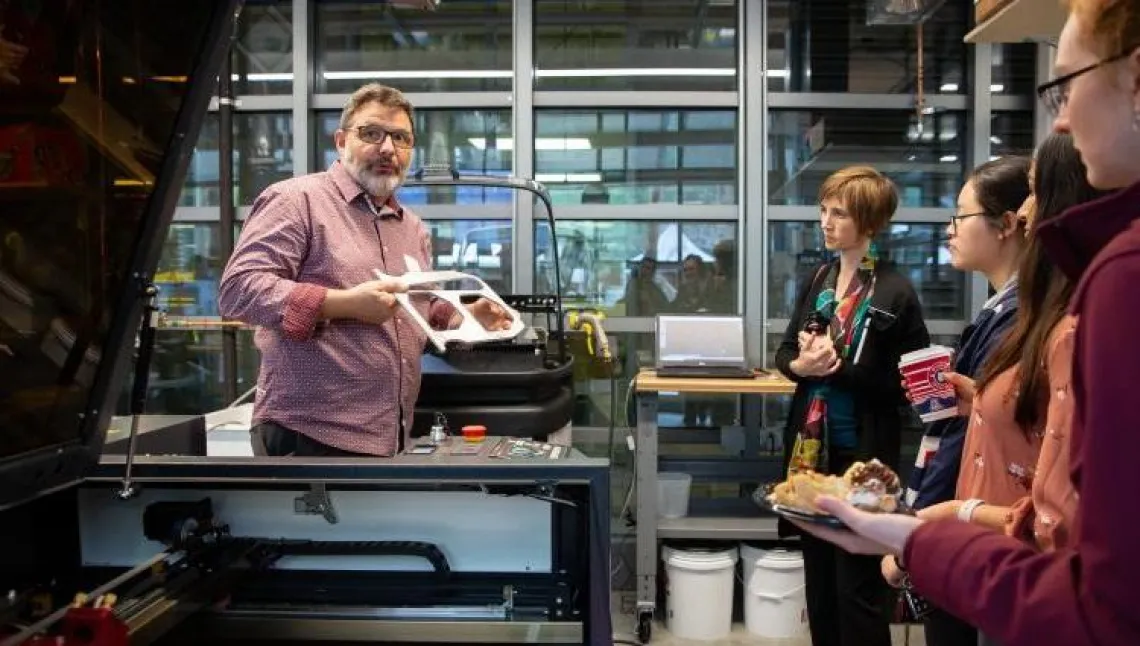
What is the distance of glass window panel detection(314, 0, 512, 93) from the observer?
3543 mm

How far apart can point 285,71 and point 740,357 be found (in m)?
2.55

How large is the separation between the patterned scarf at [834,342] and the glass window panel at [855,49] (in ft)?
5.58

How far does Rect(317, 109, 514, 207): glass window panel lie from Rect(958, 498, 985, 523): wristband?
2.64m

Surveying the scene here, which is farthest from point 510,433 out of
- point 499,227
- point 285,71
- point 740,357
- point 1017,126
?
point 1017,126

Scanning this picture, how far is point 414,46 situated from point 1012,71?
9.28 ft

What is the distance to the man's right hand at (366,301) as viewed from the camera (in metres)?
1.31

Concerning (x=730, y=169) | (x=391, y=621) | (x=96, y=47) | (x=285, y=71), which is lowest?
(x=391, y=621)

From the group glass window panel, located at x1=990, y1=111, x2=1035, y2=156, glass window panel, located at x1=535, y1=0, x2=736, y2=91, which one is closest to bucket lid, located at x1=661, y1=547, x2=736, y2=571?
glass window panel, located at x1=535, y1=0, x2=736, y2=91

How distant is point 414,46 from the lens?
3604 millimetres

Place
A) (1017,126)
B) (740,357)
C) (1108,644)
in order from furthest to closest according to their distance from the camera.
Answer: (1017,126), (740,357), (1108,644)

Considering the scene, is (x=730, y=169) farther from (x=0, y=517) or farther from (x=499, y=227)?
(x=0, y=517)

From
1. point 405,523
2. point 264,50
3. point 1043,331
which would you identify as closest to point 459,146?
point 264,50

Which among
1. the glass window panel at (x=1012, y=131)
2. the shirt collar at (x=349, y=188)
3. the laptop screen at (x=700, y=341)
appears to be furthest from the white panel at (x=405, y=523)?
the glass window panel at (x=1012, y=131)

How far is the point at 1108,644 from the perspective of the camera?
515 mm
